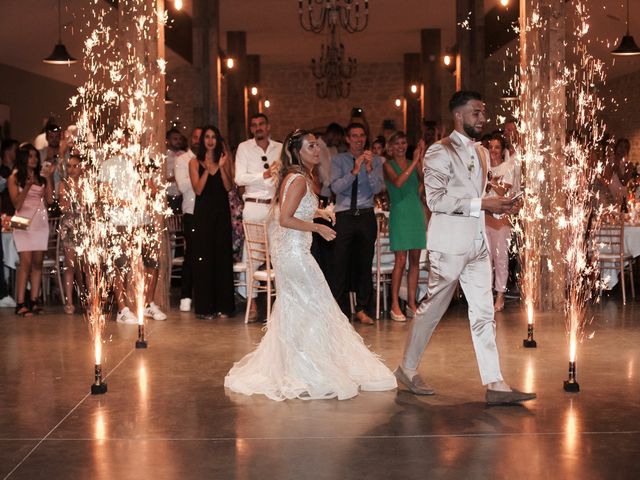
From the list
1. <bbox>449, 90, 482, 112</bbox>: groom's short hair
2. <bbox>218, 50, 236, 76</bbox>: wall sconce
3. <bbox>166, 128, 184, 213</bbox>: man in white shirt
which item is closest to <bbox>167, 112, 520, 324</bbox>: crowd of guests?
<bbox>166, 128, 184, 213</bbox>: man in white shirt

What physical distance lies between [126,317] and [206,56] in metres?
7.12

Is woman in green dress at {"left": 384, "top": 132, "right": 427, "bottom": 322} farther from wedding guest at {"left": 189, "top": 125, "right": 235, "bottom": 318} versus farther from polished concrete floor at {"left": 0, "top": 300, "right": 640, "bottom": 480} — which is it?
wedding guest at {"left": 189, "top": 125, "right": 235, "bottom": 318}

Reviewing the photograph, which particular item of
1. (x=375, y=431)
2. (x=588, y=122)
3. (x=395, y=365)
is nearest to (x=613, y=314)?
(x=395, y=365)

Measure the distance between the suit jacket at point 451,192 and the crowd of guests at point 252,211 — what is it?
76.8 inches

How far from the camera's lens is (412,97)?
20500 mm

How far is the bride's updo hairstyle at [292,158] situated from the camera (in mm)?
5199

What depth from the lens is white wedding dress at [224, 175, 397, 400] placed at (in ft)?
16.3

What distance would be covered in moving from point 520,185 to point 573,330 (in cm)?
337

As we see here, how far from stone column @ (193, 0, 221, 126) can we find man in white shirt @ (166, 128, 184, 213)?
3303 millimetres

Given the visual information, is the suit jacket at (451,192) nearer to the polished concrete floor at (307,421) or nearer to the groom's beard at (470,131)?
the groom's beard at (470,131)

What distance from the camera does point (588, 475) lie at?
3588 millimetres

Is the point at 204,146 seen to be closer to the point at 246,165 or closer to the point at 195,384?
the point at 246,165

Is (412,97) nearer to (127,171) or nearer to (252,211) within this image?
(252,211)

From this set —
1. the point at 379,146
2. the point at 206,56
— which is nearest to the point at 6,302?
the point at 379,146
